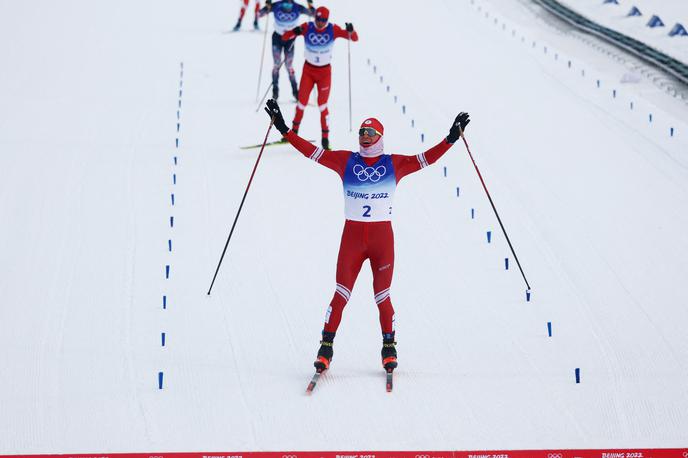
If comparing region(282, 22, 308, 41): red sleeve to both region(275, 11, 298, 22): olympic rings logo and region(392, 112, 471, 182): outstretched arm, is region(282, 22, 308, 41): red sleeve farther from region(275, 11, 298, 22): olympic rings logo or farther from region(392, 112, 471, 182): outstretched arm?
region(392, 112, 471, 182): outstretched arm

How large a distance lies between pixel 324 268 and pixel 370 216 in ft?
7.98

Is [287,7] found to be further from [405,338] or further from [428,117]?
[405,338]

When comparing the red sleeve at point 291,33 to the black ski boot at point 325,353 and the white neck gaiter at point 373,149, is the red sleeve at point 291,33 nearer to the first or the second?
the white neck gaiter at point 373,149

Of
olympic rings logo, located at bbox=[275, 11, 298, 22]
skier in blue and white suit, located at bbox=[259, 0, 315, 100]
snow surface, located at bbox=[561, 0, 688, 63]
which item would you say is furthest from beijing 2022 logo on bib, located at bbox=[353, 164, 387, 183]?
snow surface, located at bbox=[561, 0, 688, 63]

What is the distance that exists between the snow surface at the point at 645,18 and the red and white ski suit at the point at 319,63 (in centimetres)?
904

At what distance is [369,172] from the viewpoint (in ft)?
26.1

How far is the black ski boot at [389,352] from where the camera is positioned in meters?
7.98

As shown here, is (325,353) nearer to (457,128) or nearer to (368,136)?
(368,136)

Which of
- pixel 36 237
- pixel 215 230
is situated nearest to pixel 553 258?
pixel 215 230

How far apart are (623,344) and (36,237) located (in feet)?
19.0

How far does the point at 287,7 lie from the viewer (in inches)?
630

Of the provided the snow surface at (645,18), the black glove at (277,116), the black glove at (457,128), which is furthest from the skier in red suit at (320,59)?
the snow surface at (645,18)

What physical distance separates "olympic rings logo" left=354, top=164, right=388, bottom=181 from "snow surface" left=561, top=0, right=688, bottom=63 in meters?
13.7

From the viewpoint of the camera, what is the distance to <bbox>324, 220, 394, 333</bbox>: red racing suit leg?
7.98m
